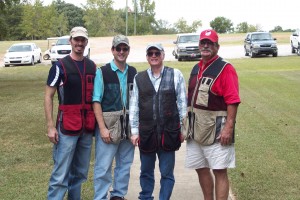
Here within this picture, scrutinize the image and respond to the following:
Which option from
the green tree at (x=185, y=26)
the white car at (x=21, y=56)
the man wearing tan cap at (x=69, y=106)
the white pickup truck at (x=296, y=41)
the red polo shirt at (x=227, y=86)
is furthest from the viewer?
the green tree at (x=185, y=26)

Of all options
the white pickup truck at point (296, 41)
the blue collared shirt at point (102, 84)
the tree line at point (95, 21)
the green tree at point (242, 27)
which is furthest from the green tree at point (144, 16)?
the blue collared shirt at point (102, 84)

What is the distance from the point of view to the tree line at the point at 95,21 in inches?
2766

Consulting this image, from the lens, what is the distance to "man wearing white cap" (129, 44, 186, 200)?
4.50 metres

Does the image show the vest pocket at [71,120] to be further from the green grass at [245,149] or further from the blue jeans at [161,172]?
the green grass at [245,149]

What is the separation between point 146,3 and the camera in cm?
8975

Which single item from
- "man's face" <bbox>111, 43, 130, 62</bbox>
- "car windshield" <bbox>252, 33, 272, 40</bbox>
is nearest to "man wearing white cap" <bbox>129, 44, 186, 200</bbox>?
"man's face" <bbox>111, 43, 130, 62</bbox>

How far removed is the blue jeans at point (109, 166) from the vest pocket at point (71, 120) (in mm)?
276

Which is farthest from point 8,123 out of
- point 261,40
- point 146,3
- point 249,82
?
point 146,3

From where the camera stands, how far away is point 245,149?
724 cm

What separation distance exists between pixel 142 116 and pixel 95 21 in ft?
266

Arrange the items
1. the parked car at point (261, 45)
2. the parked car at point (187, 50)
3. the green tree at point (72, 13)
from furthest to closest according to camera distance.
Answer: the green tree at point (72, 13) < the parked car at point (261, 45) < the parked car at point (187, 50)

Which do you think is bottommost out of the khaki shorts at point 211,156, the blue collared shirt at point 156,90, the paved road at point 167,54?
the paved road at point 167,54

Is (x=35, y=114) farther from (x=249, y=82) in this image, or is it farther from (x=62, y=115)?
(x=249, y=82)

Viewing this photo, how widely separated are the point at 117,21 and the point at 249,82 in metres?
70.2
